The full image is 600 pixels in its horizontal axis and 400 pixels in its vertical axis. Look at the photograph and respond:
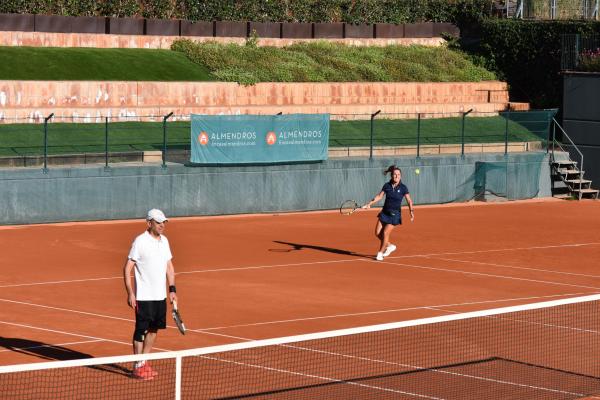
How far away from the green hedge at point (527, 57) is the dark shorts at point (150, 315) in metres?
40.8

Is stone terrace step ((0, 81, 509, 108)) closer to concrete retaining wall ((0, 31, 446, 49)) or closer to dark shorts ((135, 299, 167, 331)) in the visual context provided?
concrete retaining wall ((0, 31, 446, 49))

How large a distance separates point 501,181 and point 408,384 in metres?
27.8

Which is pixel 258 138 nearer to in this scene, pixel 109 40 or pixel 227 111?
pixel 227 111

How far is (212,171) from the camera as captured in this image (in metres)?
36.5

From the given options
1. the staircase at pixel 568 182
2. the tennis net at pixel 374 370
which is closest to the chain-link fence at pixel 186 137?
the staircase at pixel 568 182

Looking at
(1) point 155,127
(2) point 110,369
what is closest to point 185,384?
(2) point 110,369

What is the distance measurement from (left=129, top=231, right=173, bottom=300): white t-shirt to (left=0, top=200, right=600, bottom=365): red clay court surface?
2177 millimetres

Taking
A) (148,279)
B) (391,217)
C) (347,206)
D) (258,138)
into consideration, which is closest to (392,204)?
(391,217)

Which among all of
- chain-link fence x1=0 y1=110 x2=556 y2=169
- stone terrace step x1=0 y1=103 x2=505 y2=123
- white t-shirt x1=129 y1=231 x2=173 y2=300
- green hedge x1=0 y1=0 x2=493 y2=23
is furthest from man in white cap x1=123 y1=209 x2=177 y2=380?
green hedge x1=0 y1=0 x2=493 y2=23

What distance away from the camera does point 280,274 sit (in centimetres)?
2536

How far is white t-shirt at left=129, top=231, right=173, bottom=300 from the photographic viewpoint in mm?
15539

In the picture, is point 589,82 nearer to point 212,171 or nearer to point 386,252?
point 212,171

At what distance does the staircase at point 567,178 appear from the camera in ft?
144

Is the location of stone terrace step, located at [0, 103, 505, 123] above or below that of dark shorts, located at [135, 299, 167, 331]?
above
